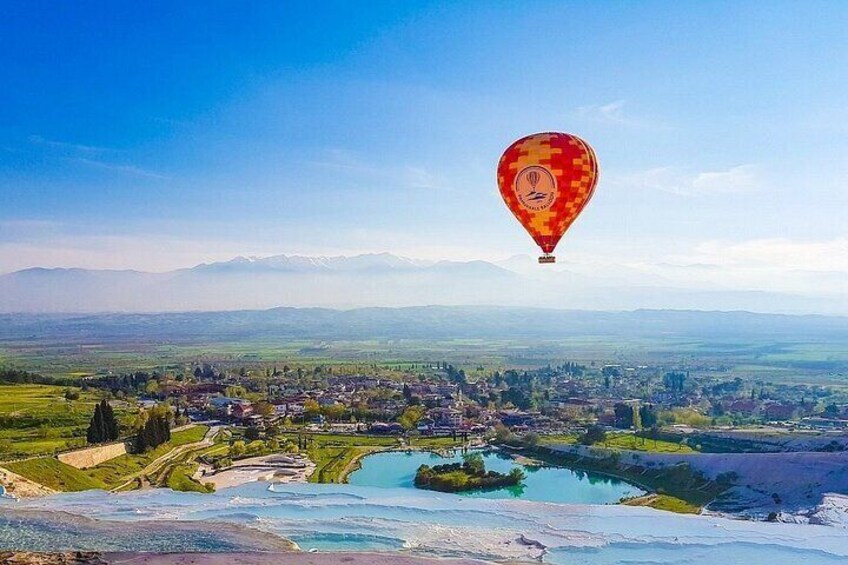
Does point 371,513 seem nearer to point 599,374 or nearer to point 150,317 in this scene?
point 599,374

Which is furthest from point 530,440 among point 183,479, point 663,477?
point 183,479

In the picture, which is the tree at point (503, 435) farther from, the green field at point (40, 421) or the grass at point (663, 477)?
the green field at point (40, 421)

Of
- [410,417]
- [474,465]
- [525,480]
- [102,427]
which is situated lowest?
[525,480]

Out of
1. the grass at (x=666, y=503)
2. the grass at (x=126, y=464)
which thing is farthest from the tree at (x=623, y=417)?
the grass at (x=126, y=464)

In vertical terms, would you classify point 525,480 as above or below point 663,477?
below

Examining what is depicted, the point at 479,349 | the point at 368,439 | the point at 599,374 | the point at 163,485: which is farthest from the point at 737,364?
the point at 163,485

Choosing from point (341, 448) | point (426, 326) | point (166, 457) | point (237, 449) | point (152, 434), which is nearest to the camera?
point (166, 457)

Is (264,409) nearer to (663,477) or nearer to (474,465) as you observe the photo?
(474,465)

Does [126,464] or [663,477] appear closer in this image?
[126,464]
